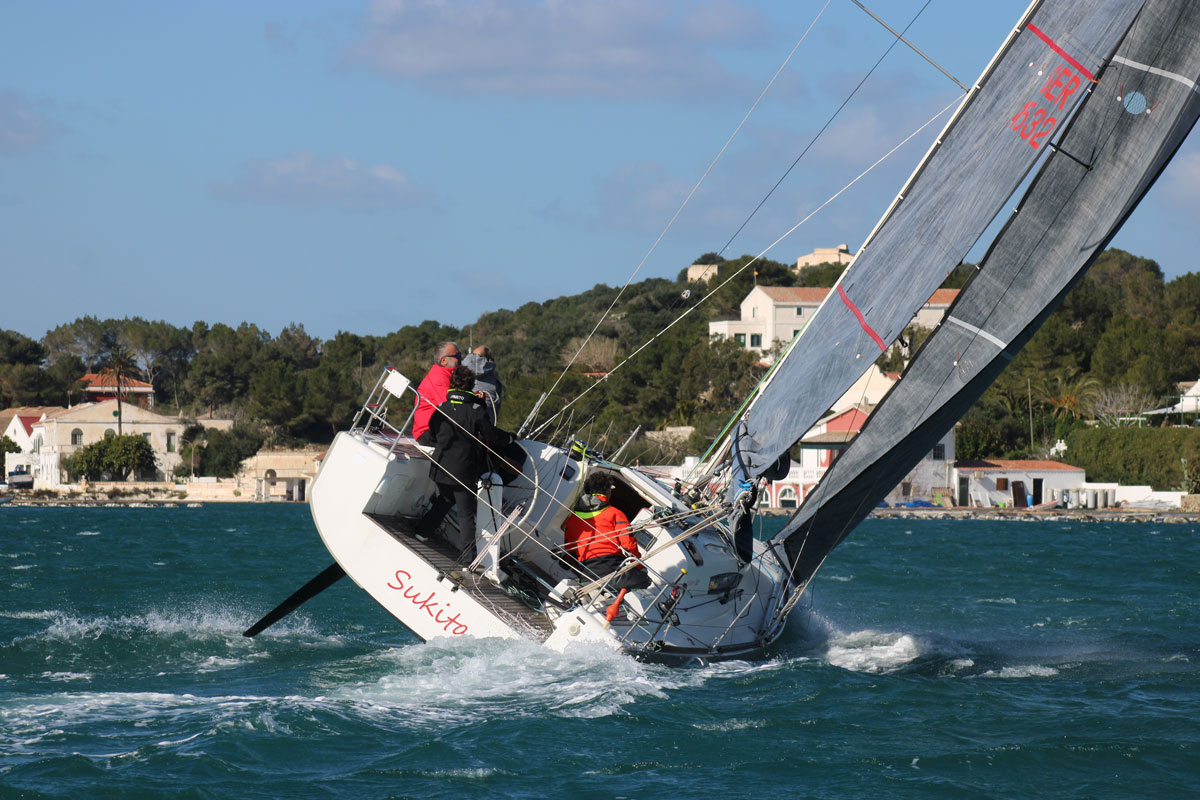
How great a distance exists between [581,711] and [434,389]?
3.00 m

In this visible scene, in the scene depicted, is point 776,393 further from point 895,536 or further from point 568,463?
point 895,536

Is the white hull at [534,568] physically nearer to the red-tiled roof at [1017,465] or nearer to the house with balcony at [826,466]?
the house with balcony at [826,466]

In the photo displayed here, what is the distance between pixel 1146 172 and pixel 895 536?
28335 millimetres

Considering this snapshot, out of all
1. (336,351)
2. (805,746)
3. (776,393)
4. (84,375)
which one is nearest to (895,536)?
(776,393)

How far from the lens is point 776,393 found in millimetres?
10727

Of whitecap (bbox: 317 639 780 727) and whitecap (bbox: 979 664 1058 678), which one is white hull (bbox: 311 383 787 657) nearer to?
whitecap (bbox: 317 639 780 727)

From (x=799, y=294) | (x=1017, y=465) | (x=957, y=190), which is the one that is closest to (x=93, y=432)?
(x=799, y=294)

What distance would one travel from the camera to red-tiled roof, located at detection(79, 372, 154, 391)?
89812mm

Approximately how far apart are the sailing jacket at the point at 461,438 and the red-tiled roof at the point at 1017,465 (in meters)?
49.9

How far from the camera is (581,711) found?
823cm

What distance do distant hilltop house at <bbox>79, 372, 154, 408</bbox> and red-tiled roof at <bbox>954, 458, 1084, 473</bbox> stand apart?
2118 inches

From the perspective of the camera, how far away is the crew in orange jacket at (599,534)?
9.90 metres

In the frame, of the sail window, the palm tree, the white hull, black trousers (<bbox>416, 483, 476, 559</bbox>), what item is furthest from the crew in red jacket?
the palm tree

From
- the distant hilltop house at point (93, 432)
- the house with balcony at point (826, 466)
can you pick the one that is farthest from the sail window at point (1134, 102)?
the distant hilltop house at point (93, 432)
